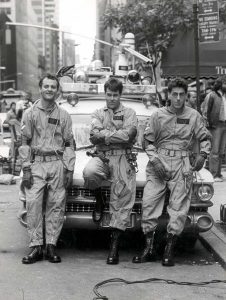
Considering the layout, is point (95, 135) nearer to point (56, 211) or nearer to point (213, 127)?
point (56, 211)

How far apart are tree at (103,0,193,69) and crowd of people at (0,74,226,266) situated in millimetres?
13468

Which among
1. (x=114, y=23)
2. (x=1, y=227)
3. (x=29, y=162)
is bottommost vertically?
(x=1, y=227)

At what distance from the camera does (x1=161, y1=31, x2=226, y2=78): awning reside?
60.9ft

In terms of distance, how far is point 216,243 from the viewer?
295 inches

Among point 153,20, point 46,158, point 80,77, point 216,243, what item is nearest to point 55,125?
point 46,158

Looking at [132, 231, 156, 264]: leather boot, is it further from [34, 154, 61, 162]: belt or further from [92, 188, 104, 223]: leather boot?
[34, 154, 61, 162]: belt

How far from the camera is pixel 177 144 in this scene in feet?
22.6

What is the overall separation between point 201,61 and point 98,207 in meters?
12.5

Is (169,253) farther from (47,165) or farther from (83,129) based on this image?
(83,129)

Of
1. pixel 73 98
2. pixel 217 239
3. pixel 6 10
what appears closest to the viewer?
pixel 217 239

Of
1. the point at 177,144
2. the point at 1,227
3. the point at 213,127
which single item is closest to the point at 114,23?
the point at 213,127

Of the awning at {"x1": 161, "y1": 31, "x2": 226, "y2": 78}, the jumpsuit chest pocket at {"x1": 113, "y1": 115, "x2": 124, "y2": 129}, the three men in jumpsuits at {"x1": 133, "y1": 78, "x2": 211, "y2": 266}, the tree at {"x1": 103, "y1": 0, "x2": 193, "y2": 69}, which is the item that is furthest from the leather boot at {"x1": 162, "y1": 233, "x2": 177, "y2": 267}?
the tree at {"x1": 103, "y1": 0, "x2": 193, "y2": 69}

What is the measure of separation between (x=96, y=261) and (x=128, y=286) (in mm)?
1061

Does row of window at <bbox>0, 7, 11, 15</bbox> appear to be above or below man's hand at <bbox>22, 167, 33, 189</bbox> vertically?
above
